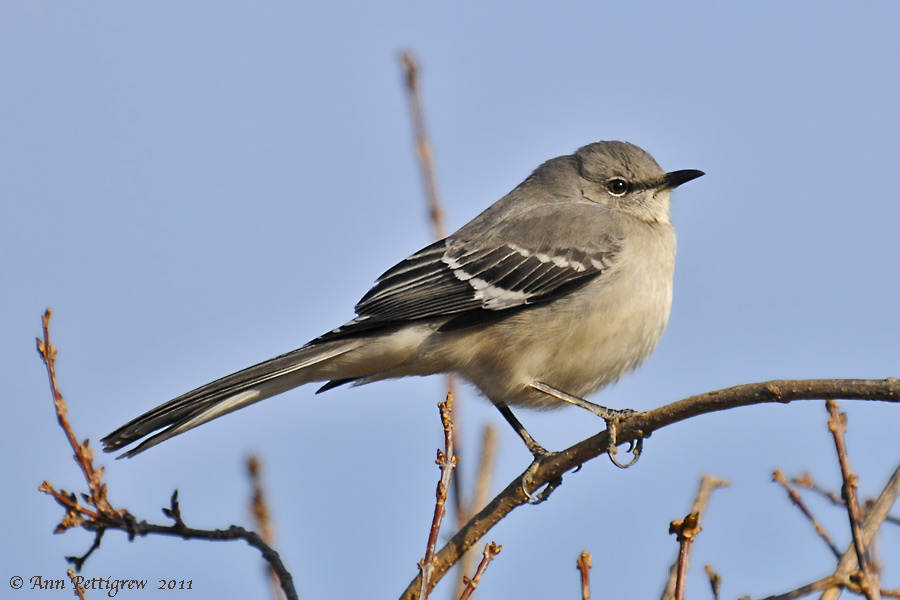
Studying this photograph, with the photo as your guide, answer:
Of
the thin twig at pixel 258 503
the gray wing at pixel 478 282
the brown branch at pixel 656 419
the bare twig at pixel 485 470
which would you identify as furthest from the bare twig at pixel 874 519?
the gray wing at pixel 478 282

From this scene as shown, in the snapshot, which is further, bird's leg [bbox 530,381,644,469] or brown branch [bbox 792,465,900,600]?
bird's leg [bbox 530,381,644,469]

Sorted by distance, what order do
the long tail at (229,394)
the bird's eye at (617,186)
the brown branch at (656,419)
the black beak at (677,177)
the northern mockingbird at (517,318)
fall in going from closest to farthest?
the brown branch at (656,419), the long tail at (229,394), the northern mockingbird at (517,318), the black beak at (677,177), the bird's eye at (617,186)

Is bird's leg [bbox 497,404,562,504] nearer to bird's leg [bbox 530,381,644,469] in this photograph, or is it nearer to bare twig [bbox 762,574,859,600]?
bird's leg [bbox 530,381,644,469]

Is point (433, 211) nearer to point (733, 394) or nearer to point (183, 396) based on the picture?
point (183, 396)

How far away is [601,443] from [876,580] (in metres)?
1.70

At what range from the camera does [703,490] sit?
392 cm

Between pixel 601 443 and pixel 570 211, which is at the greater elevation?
pixel 570 211

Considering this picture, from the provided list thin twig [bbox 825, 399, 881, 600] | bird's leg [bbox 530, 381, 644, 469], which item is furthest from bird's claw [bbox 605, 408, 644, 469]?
thin twig [bbox 825, 399, 881, 600]

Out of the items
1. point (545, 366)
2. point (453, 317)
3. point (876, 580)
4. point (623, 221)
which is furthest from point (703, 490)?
point (623, 221)

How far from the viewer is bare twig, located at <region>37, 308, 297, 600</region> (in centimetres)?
360

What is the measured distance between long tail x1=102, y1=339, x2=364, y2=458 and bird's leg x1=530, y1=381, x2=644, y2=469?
49.5 inches

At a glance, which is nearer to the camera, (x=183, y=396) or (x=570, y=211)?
(x=183, y=396)

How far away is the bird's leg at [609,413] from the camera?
4.48 meters

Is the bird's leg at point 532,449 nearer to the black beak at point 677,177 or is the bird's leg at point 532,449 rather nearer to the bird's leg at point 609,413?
the bird's leg at point 609,413
